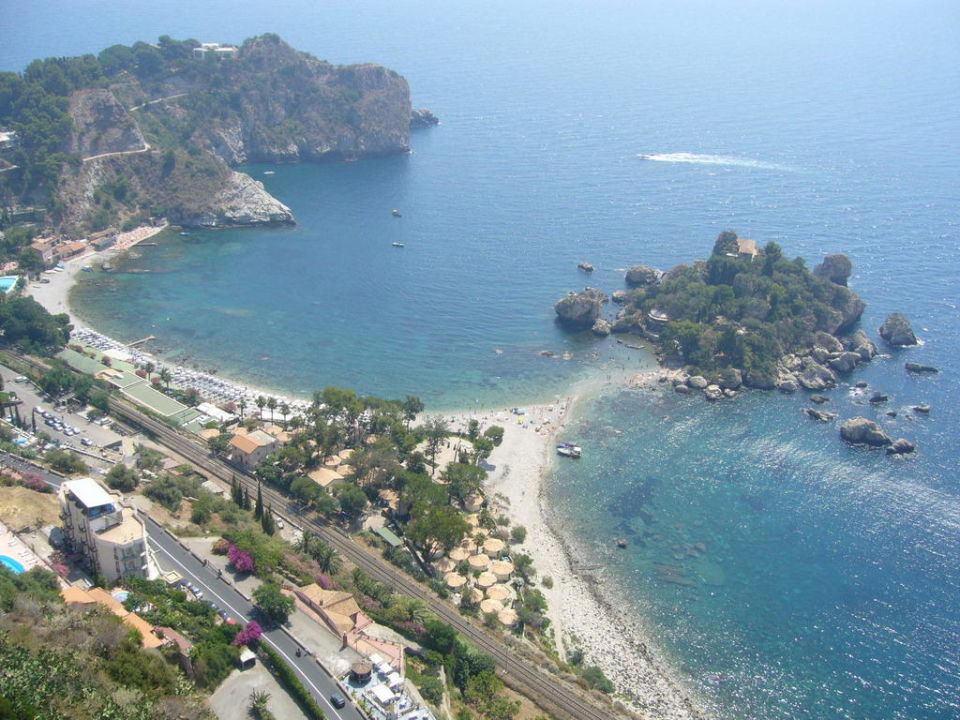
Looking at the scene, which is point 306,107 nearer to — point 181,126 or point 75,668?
point 181,126

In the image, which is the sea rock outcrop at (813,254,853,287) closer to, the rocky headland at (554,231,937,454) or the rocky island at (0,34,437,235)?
the rocky headland at (554,231,937,454)

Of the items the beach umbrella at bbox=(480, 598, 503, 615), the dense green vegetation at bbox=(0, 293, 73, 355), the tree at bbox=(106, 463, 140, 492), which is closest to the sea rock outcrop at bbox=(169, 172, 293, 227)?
the dense green vegetation at bbox=(0, 293, 73, 355)

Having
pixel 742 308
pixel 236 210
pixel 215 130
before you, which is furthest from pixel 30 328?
pixel 742 308

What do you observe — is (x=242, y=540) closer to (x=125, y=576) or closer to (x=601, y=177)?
(x=125, y=576)

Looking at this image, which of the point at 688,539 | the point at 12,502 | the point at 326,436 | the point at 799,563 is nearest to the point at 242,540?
the point at 12,502

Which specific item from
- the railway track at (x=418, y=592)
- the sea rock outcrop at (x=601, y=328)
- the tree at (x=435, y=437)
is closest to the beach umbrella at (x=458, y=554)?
the railway track at (x=418, y=592)
